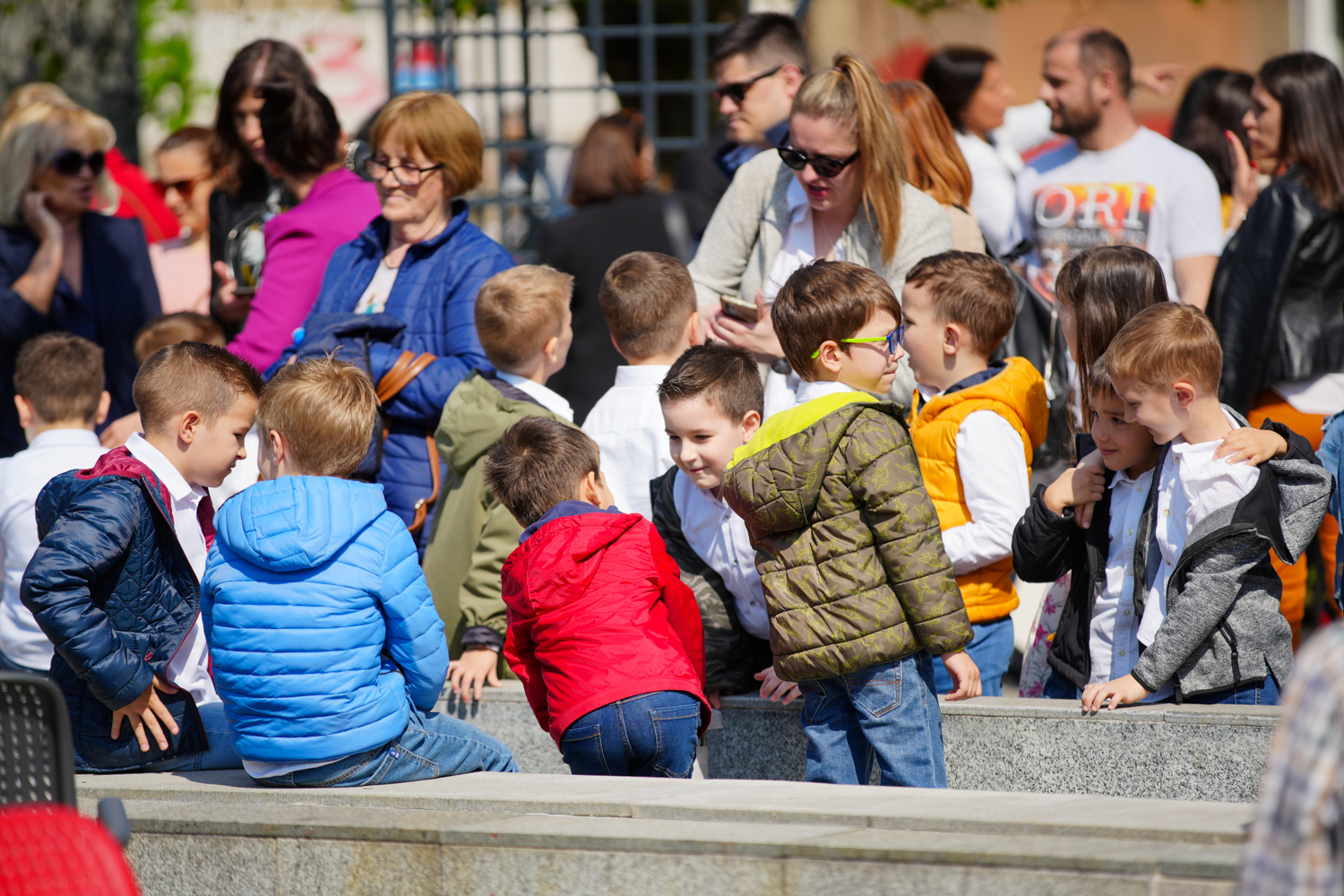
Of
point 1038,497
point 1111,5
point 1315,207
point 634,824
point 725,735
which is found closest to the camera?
point 634,824

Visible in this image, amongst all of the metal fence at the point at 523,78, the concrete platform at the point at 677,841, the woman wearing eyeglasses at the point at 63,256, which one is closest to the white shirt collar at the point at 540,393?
the concrete platform at the point at 677,841

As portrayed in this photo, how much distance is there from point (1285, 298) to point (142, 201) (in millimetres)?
6251

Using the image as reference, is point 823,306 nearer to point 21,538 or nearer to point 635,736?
point 635,736

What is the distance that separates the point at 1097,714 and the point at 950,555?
0.63 m

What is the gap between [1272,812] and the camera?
1806mm

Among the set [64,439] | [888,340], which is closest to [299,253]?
[64,439]

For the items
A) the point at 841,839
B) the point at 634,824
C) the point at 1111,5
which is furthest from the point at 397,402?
the point at 1111,5

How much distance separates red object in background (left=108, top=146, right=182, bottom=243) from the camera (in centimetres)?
825

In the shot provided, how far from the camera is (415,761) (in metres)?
3.77

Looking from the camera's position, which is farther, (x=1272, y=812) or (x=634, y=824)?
(x=634, y=824)

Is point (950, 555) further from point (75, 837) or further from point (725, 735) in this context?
point (75, 837)

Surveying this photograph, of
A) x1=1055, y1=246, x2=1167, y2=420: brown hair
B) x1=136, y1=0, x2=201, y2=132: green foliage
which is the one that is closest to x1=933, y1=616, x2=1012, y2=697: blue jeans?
x1=1055, y1=246, x2=1167, y2=420: brown hair

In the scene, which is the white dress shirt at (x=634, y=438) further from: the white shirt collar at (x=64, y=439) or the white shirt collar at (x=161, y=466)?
the white shirt collar at (x=64, y=439)

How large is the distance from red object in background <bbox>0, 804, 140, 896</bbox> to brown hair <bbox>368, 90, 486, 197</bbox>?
3336 millimetres
